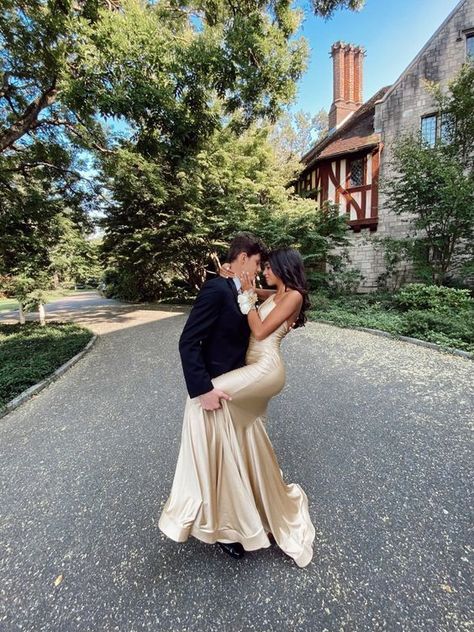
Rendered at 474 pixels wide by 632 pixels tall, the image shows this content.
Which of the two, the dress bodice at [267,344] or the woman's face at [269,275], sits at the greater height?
the woman's face at [269,275]

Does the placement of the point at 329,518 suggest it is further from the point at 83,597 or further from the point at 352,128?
the point at 352,128

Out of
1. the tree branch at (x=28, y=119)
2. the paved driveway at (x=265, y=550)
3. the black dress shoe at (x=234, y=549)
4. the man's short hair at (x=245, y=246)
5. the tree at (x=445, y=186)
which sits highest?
the tree branch at (x=28, y=119)

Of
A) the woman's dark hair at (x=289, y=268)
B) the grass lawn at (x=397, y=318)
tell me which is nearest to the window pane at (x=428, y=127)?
the grass lawn at (x=397, y=318)

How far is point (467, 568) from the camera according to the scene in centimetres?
159

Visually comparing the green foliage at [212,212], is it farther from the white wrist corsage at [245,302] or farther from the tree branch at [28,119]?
the white wrist corsage at [245,302]

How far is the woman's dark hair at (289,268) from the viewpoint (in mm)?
1550

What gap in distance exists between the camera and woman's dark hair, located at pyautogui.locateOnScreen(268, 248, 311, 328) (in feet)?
5.08

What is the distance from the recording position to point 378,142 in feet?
37.4

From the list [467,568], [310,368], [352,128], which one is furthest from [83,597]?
[352,128]

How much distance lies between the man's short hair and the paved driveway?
1759 mm

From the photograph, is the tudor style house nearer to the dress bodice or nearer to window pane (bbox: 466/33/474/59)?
window pane (bbox: 466/33/474/59)

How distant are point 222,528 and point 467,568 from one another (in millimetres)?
1373

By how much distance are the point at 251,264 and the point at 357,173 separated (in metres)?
13.0

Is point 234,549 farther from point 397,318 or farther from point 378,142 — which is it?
point 378,142
